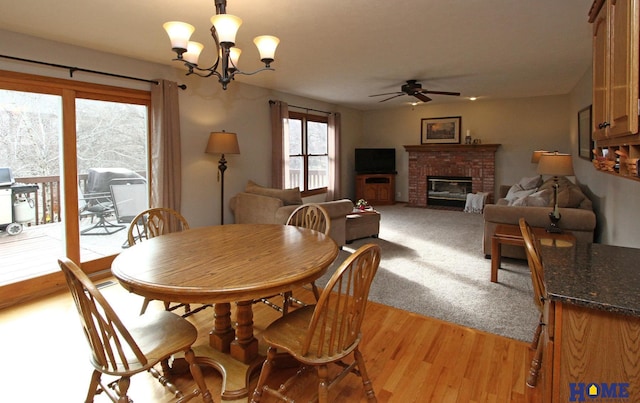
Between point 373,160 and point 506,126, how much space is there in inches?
115

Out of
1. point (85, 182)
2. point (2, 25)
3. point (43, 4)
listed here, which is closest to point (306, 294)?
point (85, 182)

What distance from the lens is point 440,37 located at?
11.2ft

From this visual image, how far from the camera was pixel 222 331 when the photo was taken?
2254 millimetres

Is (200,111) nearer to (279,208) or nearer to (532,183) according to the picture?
(279,208)

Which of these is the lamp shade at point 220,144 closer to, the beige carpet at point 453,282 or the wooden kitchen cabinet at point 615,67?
the beige carpet at point 453,282

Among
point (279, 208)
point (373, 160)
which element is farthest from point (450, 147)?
point (279, 208)

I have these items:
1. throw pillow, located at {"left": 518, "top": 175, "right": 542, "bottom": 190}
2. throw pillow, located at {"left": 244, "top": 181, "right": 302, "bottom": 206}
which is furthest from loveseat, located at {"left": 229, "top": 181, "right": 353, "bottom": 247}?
throw pillow, located at {"left": 518, "top": 175, "right": 542, "bottom": 190}

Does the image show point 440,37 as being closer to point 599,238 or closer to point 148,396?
point 599,238

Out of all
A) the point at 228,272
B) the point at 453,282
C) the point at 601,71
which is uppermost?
the point at 601,71

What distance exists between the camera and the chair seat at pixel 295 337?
1.57 meters

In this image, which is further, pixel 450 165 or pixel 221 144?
pixel 450 165

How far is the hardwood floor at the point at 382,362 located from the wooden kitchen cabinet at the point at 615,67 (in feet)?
4.64

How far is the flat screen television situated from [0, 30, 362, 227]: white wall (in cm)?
232

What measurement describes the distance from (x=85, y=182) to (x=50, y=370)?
2197 mm
